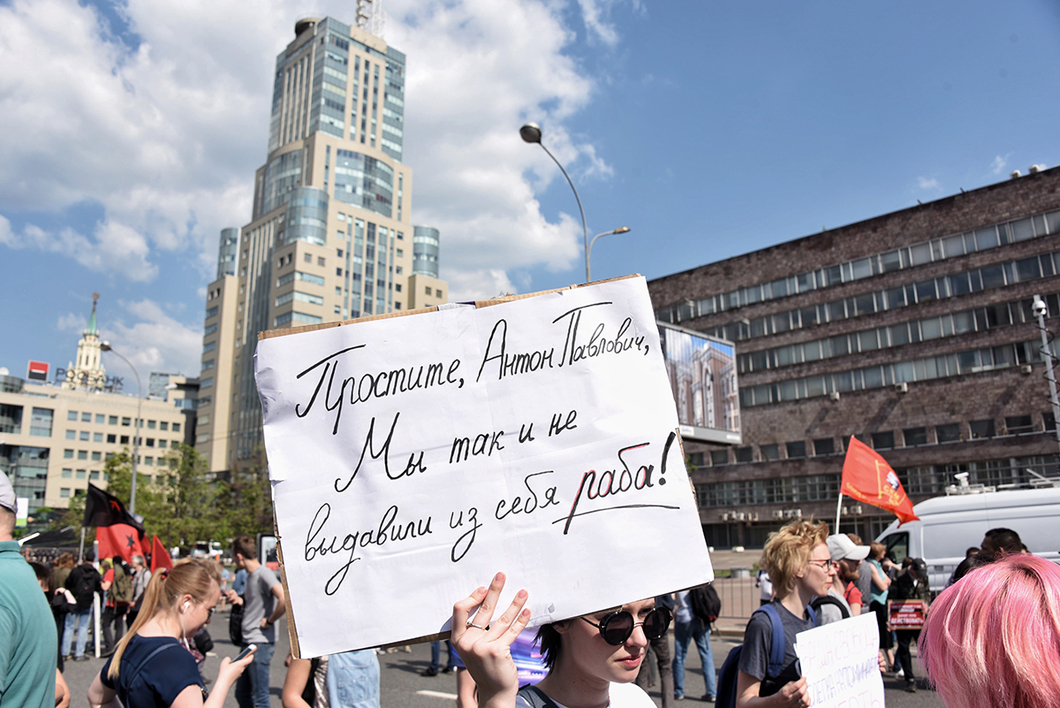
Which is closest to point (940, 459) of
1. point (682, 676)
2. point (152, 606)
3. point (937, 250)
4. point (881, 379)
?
point (881, 379)

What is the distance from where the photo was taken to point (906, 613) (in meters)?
10.2

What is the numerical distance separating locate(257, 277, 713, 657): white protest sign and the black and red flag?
11.3 meters

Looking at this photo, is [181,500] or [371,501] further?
[181,500]

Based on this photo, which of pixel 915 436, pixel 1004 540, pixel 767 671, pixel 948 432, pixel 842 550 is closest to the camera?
pixel 767 671

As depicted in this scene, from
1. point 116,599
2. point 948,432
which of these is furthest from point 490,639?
point 948,432

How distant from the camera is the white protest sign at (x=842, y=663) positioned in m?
3.20

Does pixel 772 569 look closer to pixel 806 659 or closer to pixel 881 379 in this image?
pixel 806 659

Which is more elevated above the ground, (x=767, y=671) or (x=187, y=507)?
(x=187, y=507)

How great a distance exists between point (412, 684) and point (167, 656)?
25.0 ft

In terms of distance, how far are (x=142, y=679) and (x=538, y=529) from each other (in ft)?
6.93

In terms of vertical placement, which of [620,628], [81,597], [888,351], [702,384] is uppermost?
[888,351]

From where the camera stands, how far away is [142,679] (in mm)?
3062

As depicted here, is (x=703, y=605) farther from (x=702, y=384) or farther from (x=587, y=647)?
(x=702, y=384)

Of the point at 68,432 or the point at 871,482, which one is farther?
the point at 68,432
